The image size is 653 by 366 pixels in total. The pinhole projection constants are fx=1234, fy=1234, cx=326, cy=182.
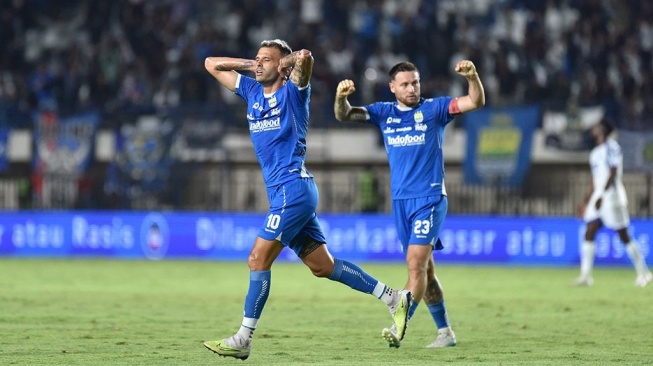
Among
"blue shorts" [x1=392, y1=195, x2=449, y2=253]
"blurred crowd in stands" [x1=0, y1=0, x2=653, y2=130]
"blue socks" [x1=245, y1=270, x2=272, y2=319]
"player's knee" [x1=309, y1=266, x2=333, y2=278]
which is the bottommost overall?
"blue socks" [x1=245, y1=270, x2=272, y2=319]

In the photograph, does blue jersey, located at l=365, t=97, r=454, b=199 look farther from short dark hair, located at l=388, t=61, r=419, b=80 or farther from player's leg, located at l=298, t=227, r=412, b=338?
player's leg, located at l=298, t=227, r=412, b=338

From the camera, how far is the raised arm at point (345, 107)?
9.94 m

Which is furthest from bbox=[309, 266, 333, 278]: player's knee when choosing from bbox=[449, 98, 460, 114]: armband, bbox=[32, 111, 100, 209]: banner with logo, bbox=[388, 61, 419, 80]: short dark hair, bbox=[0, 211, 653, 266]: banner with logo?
bbox=[32, 111, 100, 209]: banner with logo

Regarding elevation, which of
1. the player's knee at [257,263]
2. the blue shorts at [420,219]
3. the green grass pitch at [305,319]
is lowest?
the green grass pitch at [305,319]

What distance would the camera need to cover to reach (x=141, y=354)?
9.46 metres

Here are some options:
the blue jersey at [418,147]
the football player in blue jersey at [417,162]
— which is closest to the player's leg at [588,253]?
the football player in blue jersey at [417,162]

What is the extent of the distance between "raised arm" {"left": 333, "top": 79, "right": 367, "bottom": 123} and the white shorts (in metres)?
8.18

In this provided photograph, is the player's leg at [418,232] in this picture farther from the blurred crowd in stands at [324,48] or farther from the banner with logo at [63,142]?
the banner with logo at [63,142]

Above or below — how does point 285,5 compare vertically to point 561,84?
above

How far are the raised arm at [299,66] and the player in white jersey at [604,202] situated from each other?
9147 millimetres

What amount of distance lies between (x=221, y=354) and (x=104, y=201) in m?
16.2

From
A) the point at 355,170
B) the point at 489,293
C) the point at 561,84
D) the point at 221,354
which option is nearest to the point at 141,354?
the point at 221,354

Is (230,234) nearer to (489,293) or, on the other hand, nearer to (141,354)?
(489,293)

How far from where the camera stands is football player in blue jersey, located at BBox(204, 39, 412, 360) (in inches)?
363
